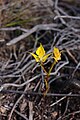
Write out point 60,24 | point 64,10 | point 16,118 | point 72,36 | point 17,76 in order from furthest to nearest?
point 64,10, point 60,24, point 72,36, point 17,76, point 16,118

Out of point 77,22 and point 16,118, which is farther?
point 77,22

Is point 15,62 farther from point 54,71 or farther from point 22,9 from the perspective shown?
point 22,9

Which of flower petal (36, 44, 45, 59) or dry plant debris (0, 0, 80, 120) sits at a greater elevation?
flower petal (36, 44, 45, 59)

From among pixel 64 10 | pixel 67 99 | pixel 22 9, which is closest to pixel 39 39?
pixel 22 9

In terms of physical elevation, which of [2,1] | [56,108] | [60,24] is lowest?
[56,108]

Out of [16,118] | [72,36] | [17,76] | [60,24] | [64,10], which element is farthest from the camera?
[64,10]

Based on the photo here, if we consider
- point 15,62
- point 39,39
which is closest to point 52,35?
point 39,39

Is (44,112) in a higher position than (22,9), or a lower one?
lower

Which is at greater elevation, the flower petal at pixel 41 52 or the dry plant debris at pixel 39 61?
the flower petal at pixel 41 52

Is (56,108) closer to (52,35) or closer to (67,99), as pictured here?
(67,99)
